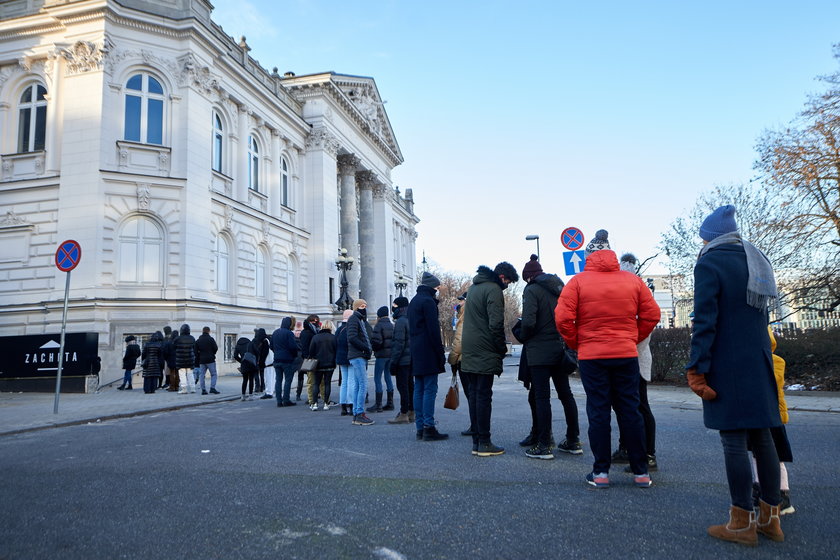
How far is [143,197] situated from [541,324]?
20.4m

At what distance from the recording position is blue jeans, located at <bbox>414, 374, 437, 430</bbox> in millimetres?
7488

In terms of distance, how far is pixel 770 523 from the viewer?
358 centimetres

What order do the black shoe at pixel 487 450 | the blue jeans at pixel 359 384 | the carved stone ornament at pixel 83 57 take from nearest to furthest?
the black shoe at pixel 487 450 < the blue jeans at pixel 359 384 < the carved stone ornament at pixel 83 57

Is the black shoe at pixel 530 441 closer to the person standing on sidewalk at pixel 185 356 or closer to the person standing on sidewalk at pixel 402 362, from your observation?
Result: the person standing on sidewalk at pixel 402 362

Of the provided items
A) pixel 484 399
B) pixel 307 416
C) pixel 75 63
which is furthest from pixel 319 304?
pixel 484 399

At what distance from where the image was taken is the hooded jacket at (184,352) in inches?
643

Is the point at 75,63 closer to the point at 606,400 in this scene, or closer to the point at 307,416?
Answer: the point at 307,416

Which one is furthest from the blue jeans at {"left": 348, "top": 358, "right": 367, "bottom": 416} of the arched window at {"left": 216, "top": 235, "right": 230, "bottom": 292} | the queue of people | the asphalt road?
the arched window at {"left": 216, "top": 235, "right": 230, "bottom": 292}

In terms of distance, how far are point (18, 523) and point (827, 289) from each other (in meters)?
21.6

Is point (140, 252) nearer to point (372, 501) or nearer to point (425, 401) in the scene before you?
point (425, 401)

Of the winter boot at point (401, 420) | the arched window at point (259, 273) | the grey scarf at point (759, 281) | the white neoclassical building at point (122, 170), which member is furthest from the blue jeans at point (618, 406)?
the arched window at point (259, 273)

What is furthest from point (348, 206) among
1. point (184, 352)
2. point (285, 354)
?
point (285, 354)

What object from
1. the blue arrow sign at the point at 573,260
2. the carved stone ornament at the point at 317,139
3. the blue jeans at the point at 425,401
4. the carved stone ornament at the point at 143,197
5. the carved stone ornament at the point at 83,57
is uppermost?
the carved stone ornament at the point at 317,139

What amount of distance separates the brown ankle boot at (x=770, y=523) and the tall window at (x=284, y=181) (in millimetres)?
31684
